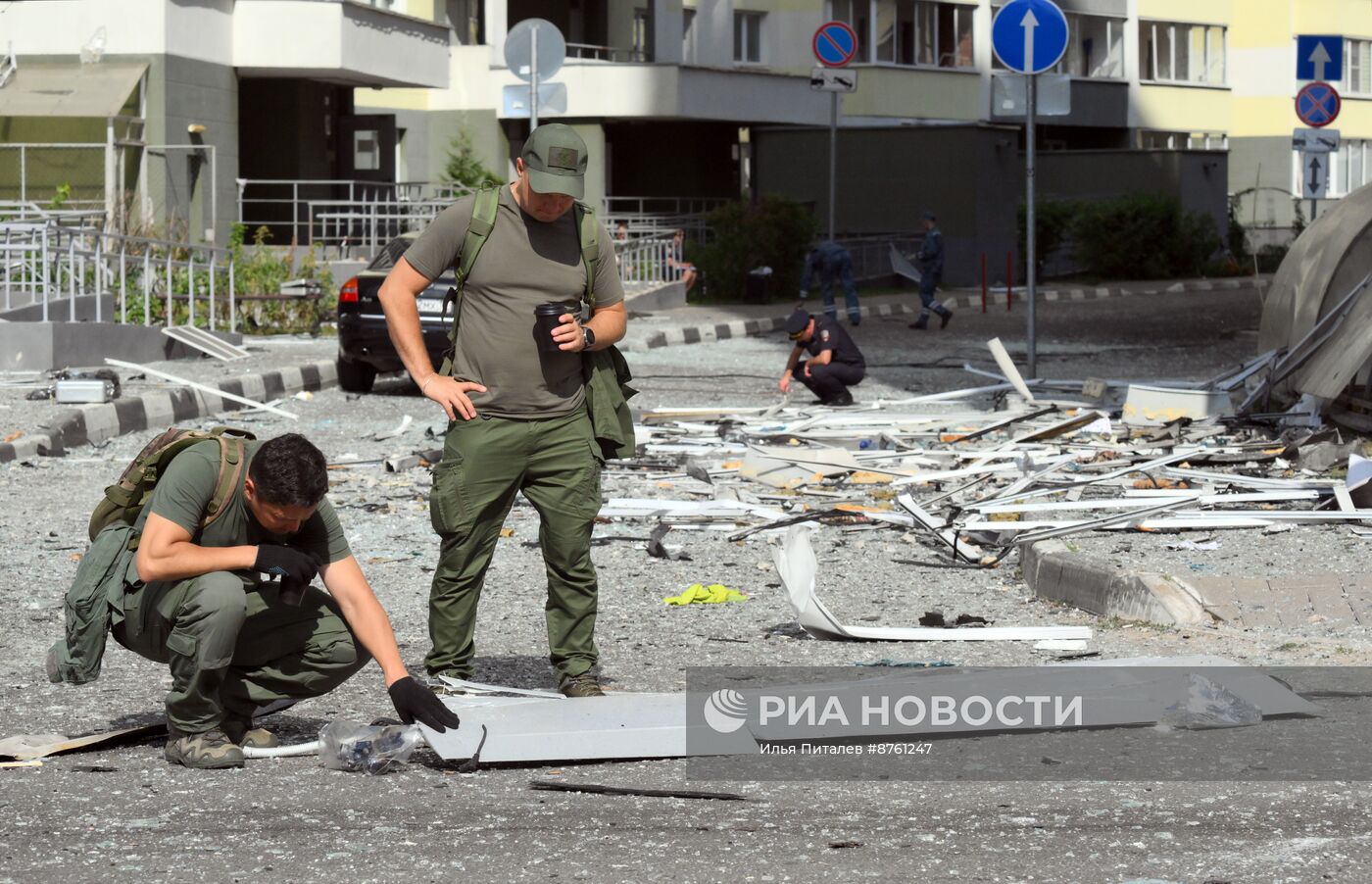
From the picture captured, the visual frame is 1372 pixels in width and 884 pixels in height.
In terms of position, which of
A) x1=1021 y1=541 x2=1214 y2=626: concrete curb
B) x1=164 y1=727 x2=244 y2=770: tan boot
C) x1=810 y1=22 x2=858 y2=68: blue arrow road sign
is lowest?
x1=164 y1=727 x2=244 y2=770: tan boot

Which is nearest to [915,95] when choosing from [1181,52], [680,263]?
[1181,52]

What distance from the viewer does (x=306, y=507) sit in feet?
17.6

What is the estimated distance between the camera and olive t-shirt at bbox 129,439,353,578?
5488mm

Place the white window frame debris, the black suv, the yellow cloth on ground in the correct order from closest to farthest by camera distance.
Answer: the white window frame debris → the yellow cloth on ground → the black suv

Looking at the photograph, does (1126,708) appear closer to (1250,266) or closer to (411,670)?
(411,670)

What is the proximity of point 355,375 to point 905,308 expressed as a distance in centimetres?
1554

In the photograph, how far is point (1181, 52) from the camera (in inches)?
2402

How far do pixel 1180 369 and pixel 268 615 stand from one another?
653 inches

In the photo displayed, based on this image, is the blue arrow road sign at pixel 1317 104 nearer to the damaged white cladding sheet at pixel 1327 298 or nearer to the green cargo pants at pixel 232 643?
the damaged white cladding sheet at pixel 1327 298

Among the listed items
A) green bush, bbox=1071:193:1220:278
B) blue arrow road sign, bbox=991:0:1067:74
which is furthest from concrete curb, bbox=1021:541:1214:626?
green bush, bbox=1071:193:1220:278

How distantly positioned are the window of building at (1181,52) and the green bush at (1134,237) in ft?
60.4

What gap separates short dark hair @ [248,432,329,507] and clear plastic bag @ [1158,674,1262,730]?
2656 millimetres

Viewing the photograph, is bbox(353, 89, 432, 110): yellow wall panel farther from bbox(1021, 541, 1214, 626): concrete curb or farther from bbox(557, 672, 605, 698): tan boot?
bbox(557, 672, 605, 698): tan boot

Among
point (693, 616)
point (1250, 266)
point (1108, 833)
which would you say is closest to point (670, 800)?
point (1108, 833)
